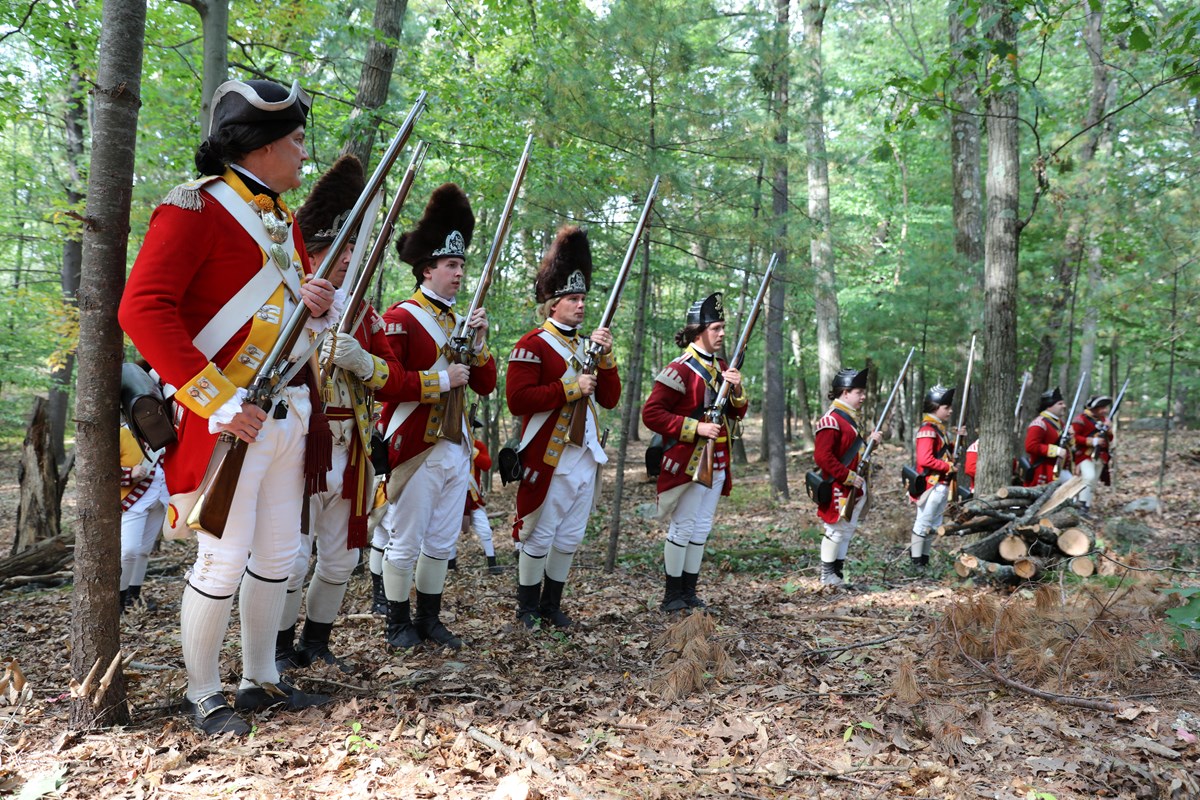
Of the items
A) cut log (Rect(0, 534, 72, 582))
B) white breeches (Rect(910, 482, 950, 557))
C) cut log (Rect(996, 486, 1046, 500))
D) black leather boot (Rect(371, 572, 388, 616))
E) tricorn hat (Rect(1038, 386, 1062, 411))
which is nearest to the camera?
black leather boot (Rect(371, 572, 388, 616))

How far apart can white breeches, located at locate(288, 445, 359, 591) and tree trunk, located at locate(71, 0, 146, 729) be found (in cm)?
88

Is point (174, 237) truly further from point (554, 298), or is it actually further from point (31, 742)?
point (554, 298)

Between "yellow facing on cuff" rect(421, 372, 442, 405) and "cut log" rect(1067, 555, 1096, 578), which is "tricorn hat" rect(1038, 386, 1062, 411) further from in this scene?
"yellow facing on cuff" rect(421, 372, 442, 405)

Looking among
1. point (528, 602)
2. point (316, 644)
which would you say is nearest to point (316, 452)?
point (316, 644)

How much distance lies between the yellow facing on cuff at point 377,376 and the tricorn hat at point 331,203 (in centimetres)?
74

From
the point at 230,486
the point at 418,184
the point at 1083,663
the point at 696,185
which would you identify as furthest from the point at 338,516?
the point at 418,184

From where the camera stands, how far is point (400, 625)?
203 inches

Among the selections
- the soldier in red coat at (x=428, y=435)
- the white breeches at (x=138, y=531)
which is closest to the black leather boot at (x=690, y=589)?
the soldier in red coat at (x=428, y=435)

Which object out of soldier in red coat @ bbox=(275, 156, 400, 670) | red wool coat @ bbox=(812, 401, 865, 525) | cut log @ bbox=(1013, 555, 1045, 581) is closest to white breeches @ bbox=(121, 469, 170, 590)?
soldier in red coat @ bbox=(275, 156, 400, 670)

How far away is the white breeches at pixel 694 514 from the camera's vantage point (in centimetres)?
675

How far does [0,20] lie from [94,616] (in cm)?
626

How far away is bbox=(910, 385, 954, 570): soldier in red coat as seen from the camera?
9.41 m

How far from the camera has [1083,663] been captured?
463 centimetres

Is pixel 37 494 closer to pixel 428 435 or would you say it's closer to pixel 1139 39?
pixel 428 435
